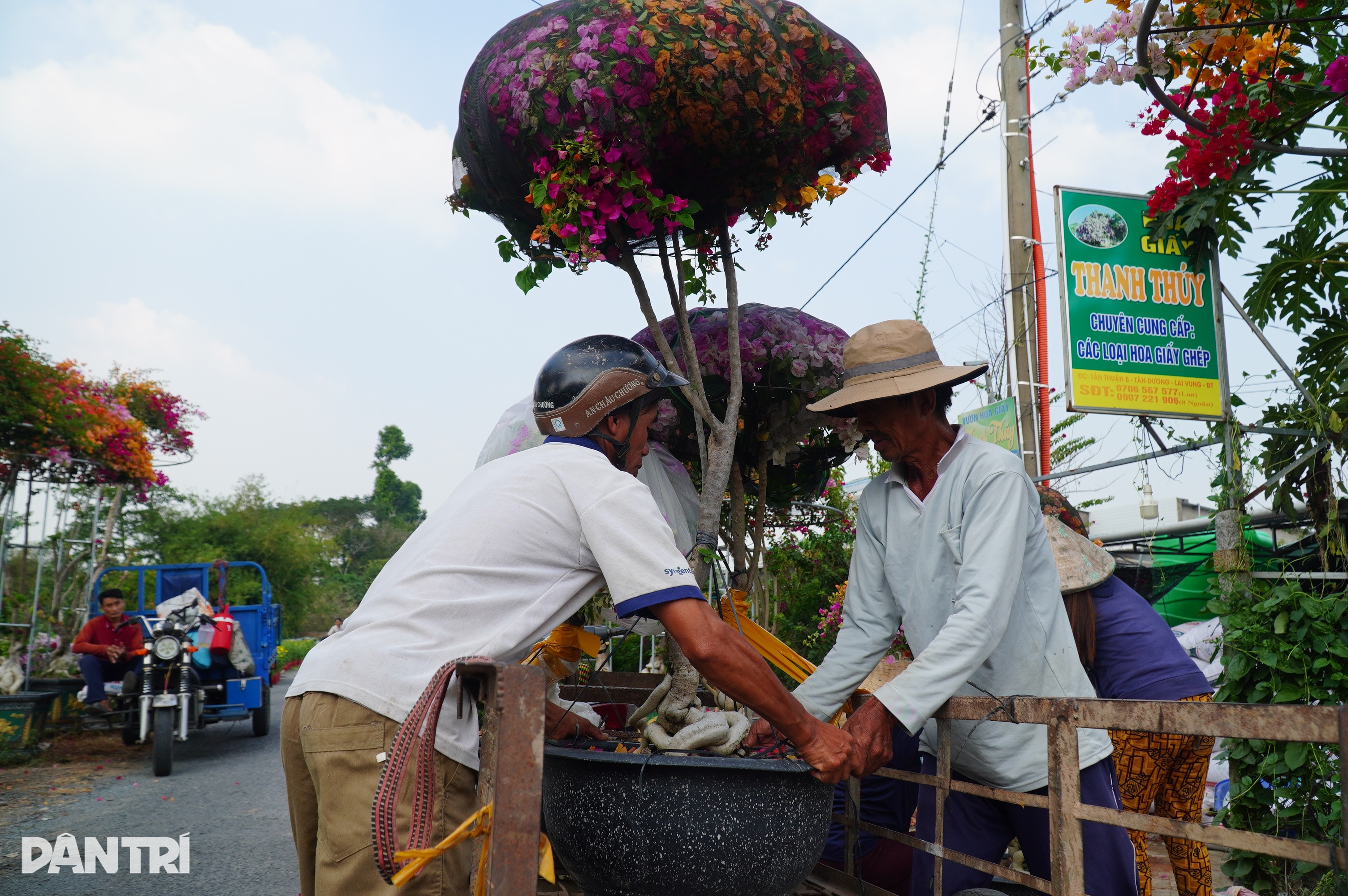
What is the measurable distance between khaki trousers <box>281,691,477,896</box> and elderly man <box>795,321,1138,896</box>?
83 centimetres

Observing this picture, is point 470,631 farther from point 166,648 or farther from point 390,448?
point 390,448

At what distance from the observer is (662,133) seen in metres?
2.51

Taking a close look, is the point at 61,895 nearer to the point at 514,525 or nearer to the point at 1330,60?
the point at 514,525

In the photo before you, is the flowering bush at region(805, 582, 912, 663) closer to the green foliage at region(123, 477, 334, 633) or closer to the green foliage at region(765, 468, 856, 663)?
the green foliage at region(765, 468, 856, 663)

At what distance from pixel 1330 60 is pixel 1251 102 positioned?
1.04 ft

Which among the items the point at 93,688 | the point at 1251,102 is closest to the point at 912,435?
the point at 1251,102

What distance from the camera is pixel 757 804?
1.85m

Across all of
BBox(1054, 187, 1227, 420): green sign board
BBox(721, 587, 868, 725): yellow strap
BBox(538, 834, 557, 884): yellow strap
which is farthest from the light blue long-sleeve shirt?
BBox(1054, 187, 1227, 420): green sign board

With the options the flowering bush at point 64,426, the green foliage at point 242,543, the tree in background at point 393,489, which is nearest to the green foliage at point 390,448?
the tree in background at point 393,489

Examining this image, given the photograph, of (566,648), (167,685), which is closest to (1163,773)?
(566,648)

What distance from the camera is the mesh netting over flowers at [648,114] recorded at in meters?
2.36

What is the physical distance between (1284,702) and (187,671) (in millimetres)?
Result: 8087

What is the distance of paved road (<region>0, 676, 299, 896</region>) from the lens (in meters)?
4.75

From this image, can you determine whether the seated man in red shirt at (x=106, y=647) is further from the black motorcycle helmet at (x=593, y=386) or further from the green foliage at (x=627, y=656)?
the black motorcycle helmet at (x=593, y=386)
